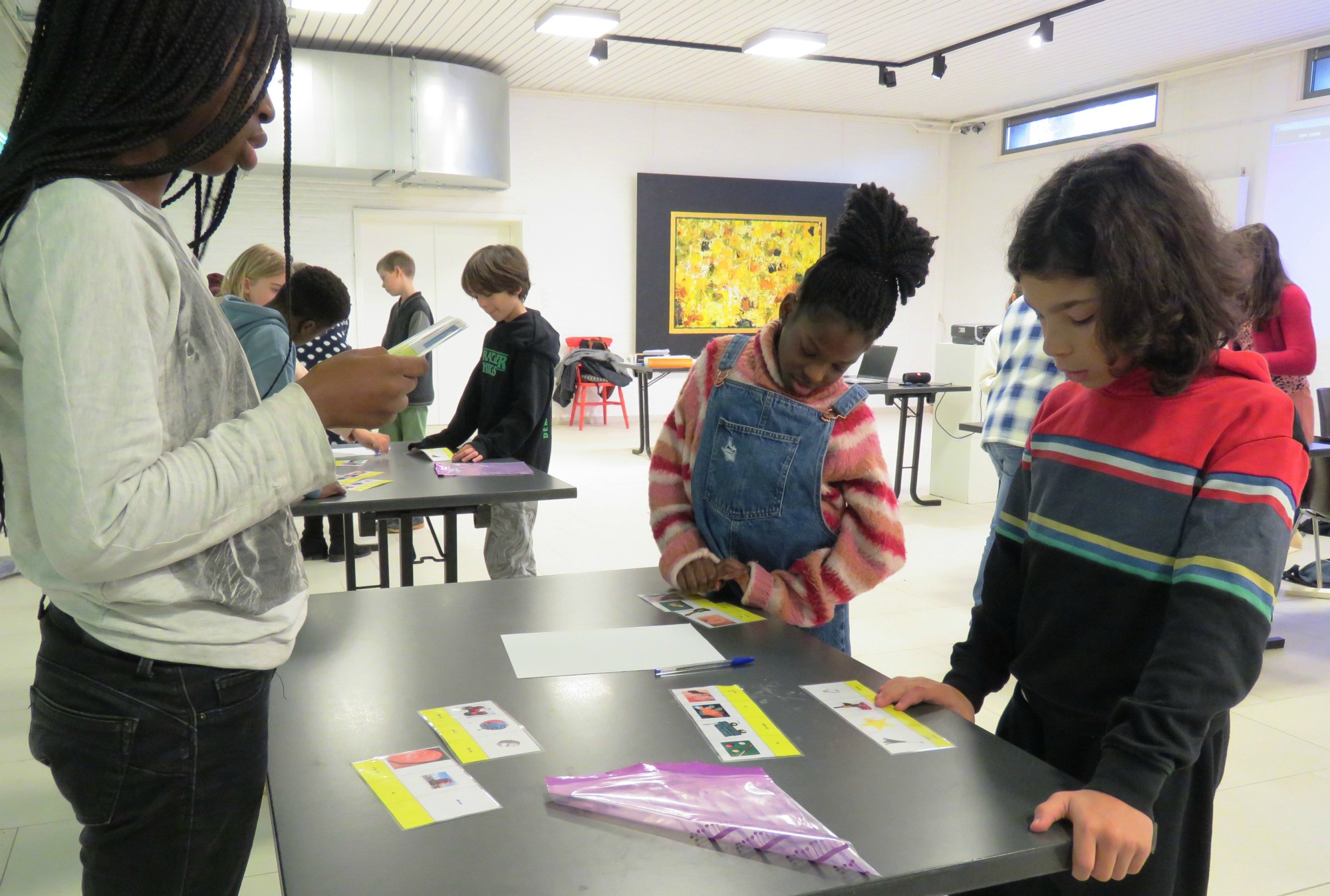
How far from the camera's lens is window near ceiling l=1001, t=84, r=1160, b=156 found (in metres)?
8.60

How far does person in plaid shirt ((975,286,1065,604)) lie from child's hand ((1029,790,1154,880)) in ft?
7.73

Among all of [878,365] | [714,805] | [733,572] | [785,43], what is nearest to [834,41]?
[785,43]

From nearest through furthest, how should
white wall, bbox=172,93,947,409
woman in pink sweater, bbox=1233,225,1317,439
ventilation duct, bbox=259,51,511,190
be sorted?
woman in pink sweater, bbox=1233,225,1317,439 < ventilation duct, bbox=259,51,511,190 < white wall, bbox=172,93,947,409

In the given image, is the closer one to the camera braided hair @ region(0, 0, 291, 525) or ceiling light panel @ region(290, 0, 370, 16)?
braided hair @ region(0, 0, 291, 525)

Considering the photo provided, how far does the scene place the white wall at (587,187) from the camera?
8.26 meters

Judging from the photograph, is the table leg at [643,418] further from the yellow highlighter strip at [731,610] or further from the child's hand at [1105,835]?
the child's hand at [1105,835]

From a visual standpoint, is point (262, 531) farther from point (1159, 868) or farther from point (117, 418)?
point (1159, 868)

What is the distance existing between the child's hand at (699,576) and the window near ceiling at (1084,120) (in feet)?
28.4

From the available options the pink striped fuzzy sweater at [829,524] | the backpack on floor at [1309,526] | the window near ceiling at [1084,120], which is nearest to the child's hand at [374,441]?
the pink striped fuzzy sweater at [829,524]

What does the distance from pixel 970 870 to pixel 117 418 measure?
0.78 metres

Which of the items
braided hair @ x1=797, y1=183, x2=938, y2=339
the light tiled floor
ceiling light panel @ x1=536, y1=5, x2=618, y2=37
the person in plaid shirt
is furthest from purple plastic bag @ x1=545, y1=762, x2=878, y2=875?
ceiling light panel @ x1=536, y1=5, x2=618, y2=37

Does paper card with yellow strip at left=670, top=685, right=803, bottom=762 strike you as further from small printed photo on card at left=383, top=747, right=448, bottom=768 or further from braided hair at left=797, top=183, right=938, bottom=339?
braided hair at left=797, top=183, right=938, bottom=339

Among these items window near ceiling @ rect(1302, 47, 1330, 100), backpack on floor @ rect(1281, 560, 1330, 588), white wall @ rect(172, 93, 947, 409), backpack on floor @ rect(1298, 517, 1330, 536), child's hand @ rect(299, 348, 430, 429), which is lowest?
backpack on floor @ rect(1281, 560, 1330, 588)

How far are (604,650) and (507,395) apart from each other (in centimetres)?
206
